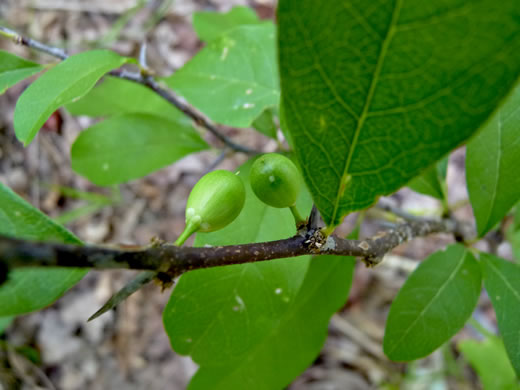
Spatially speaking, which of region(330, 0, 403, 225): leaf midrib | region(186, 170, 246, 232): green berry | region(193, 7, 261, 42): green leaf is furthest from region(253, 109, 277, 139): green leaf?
region(330, 0, 403, 225): leaf midrib

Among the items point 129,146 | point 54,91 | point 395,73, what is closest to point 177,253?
point 395,73

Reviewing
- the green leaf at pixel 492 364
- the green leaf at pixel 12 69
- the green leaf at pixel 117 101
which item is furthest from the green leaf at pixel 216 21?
the green leaf at pixel 492 364

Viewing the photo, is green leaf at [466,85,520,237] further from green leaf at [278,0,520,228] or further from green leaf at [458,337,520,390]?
green leaf at [458,337,520,390]

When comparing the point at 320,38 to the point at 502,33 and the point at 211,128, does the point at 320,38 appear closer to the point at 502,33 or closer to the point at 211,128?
the point at 502,33

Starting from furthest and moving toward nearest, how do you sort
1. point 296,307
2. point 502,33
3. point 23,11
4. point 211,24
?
1. point 23,11
2. point 211,24
3. point 296,307
4. point 502,33

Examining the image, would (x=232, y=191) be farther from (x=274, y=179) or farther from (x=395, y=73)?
(x=395, y=73)

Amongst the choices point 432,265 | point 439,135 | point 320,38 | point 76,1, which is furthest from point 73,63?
point 76,1

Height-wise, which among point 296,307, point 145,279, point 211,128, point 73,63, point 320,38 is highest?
point 320,38
